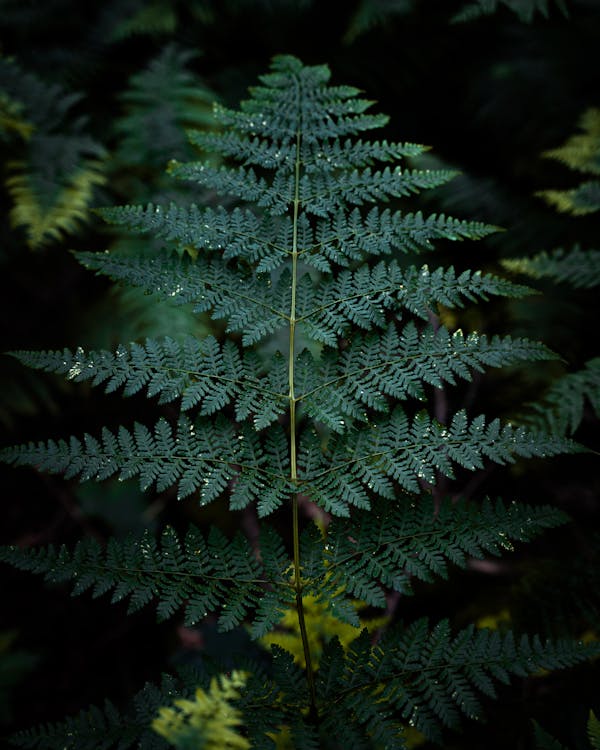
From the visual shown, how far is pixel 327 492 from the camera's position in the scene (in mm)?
1247

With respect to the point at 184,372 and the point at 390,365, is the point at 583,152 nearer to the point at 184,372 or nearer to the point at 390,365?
the point at 390,365

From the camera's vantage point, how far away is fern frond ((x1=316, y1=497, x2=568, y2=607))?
1.17 meters

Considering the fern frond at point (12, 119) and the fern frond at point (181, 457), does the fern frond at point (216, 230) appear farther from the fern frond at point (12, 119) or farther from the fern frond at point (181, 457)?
the fern frond at point (12, 119)

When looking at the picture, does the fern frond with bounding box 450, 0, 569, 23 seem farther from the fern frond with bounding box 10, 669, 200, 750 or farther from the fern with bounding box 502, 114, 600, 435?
the fern frond with bounding box 10, 669, 200, 750

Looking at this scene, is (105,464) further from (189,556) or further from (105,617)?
(105,617)

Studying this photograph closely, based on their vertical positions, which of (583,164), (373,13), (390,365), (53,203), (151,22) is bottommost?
(390,365)

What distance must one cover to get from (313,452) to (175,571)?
41cm

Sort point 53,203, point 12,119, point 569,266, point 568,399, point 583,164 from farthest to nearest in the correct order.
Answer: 1. point 12,119
2. point 53,203
3. point 583,164
4. point 569,266
5. point 568,399

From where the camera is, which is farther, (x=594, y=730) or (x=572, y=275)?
(x=572, y=275)

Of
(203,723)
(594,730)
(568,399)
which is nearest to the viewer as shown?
(203,723)

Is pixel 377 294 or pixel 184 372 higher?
pixel 377 294

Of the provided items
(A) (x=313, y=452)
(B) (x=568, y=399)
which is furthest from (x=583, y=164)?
(A) (x=313, y=452)

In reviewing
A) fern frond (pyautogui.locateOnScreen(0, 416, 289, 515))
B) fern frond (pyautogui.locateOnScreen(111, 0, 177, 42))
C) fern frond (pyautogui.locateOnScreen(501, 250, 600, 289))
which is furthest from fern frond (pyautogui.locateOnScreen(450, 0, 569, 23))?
fern frond (pyautogui.locateOnScreen(0, 416, 289, 515))

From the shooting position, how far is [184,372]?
1304mm
